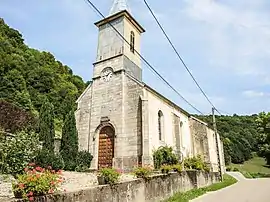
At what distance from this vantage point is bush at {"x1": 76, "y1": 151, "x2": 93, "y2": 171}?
62.2 ft

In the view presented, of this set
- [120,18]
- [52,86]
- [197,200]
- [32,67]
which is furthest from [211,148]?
[32,67]

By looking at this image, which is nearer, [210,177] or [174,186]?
[174,186]

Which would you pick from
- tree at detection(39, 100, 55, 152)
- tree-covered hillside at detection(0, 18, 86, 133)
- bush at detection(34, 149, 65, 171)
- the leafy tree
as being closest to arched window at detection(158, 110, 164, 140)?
tree at detection(39, 100, 55, 152)

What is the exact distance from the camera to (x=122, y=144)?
62.8 feet

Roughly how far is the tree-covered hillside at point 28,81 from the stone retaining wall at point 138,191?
2333 cm

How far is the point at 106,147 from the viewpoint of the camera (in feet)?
66.5

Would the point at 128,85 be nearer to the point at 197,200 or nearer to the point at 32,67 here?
the point at 197,200

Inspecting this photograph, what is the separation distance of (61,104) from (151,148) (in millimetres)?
28125

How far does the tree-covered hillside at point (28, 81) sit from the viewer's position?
3672cm

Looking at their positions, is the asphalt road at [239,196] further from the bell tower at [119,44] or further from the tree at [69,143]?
the bell tower at [119,44]

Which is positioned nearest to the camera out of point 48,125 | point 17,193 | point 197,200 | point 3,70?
point 17,193

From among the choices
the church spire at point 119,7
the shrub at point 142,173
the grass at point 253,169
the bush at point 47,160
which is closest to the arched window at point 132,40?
the church spire at point 119,7

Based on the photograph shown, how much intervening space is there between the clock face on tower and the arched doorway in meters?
4.25

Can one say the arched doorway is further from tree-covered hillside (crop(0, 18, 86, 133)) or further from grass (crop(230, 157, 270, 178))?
grass (crop(230, 157, 270, 178))
